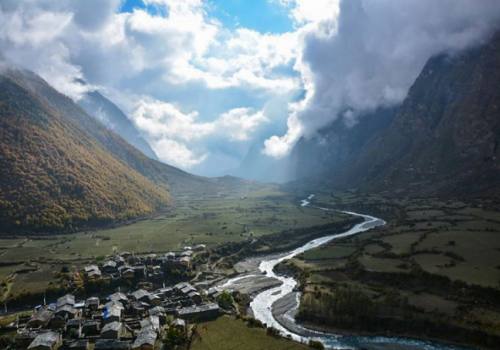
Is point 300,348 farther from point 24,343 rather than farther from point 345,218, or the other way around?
point 345,218

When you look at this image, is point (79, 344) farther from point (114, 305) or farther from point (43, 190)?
point (43, 190)

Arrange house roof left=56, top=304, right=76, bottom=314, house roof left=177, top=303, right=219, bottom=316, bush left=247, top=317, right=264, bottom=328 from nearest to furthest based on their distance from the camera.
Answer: bush left=247, top=317, right=264, bottom=328 < house roof left=56, top=304, right=76, bottom=314 < house roof left=177, top=303, right=219, bottom=316

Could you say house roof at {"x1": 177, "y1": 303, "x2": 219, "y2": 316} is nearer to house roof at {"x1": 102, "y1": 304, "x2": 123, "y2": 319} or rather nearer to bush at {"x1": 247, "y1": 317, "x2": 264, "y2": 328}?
bush at {"x1": 247, "y1": 317, "x2": 264, "y2": 328}

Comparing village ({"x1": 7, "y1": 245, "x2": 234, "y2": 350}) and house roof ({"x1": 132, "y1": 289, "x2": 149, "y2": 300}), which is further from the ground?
house roof ({"x1": 132, "y1": 289, "x2": 149, "y2": 300})

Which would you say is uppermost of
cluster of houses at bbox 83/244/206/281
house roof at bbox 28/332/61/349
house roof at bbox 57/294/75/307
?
cluster of houses at bbox 83/244/206/281

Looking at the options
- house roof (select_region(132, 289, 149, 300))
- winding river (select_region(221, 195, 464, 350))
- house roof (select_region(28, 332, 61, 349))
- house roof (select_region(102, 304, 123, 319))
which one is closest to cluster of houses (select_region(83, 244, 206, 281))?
house roof (select_region(132, 289, 149, 300))

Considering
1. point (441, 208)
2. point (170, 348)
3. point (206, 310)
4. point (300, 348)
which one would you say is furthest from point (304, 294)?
point (441, 208)

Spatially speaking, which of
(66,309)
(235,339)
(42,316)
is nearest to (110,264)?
(66,309)
